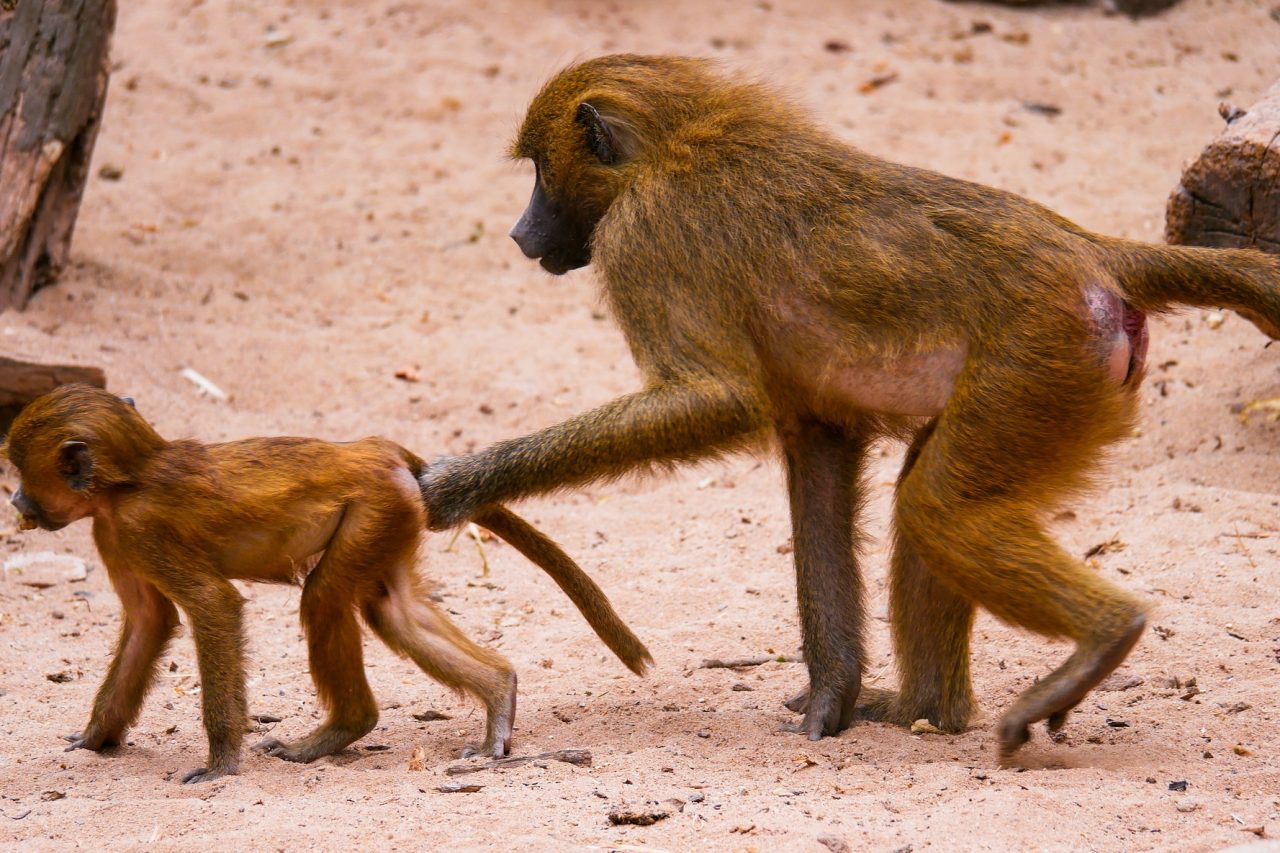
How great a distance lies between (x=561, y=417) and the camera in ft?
22.9

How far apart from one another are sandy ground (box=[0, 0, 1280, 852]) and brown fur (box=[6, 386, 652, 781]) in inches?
7.7

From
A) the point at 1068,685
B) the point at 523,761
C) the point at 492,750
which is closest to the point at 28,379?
the point at 492,750

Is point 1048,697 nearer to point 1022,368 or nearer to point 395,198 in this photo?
point 1022,368

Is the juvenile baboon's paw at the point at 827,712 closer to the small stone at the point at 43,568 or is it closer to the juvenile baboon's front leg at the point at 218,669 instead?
the juvenile baboon's front leg at the point at 218,669

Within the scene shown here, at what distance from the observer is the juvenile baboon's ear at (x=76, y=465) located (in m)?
3.88

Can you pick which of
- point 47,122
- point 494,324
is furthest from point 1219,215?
point 47,122

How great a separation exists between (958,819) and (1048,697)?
472 millimetres

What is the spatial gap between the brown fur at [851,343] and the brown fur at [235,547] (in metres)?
0.26

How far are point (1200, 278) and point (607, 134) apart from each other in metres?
1.69

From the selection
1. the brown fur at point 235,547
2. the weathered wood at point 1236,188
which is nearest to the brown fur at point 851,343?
the brown fur at point 235,547

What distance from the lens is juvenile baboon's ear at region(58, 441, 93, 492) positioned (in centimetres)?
388

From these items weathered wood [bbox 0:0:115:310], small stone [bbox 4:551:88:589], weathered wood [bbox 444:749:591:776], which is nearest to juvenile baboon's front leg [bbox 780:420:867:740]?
weathered wood [bbox 444:749:591:776]

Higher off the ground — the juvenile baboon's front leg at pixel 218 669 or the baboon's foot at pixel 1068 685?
the baboon's foot at pixel 1068 685

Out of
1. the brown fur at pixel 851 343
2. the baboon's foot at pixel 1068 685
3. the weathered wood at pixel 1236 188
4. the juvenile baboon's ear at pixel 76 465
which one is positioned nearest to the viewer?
the baboon's foot at pixel 1068 685
